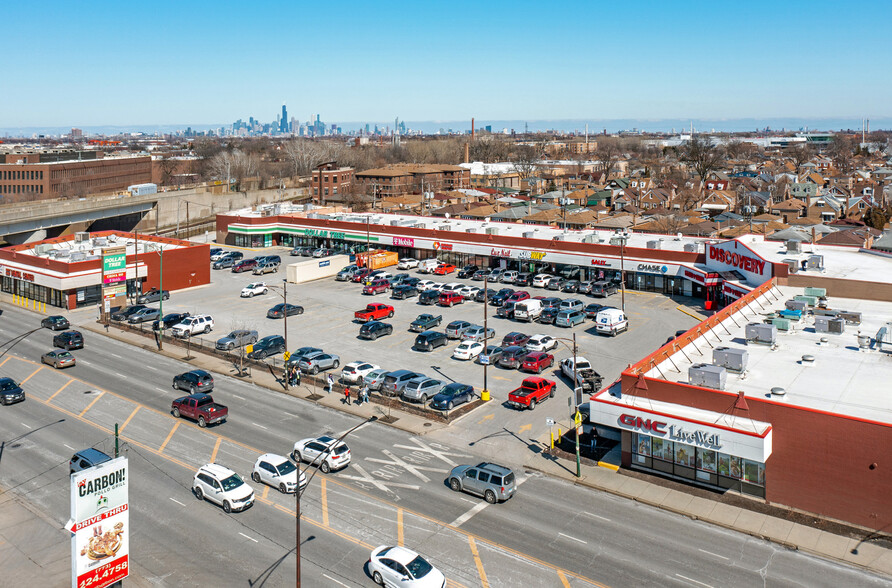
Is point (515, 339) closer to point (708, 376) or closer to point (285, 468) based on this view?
point (708, 376)

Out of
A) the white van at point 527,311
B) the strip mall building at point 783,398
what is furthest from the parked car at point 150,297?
the strip mall building at point 783,398

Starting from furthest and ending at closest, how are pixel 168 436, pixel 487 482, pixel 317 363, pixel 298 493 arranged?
pixel 317 363 < pixel 168 436 < pixel 487 482 < pixel 298 493

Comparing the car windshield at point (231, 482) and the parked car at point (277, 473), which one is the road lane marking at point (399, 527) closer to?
the parked car at point (277, 473)

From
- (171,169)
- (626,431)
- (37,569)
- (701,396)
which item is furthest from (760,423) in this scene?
(171,169)

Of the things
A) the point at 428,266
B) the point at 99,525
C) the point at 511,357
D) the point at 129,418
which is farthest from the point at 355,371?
the point at 428,266

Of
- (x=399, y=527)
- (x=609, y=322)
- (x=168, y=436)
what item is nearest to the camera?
(x=399, y=527)

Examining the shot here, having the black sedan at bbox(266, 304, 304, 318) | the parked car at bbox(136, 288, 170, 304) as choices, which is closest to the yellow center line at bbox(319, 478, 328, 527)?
the black sedan at bbox(266, 304, 304, 318)
